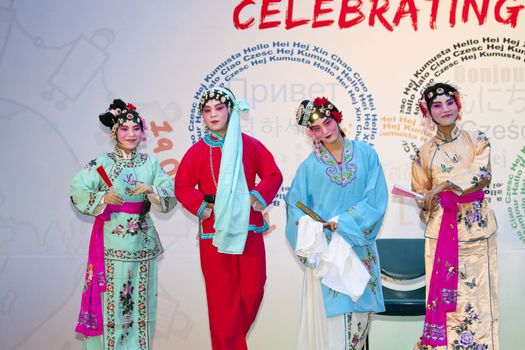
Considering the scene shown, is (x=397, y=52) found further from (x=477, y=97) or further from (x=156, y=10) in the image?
(x=156, y=10)

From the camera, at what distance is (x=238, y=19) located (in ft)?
15.0

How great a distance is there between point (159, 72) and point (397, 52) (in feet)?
5.10

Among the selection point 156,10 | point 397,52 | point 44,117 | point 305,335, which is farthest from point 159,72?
point 305,335

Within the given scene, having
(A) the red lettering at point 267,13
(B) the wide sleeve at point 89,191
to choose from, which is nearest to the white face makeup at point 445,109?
(A) the red lettering at point 267,13

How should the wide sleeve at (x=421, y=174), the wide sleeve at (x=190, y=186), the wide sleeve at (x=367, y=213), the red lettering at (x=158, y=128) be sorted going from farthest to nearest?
the red lettering at (x=158, y=128) < the wide sleeve at (x=421, y=174) < the wide sleeve at (x=190, y=186) < the wide sleeve at (x=367, y=213)

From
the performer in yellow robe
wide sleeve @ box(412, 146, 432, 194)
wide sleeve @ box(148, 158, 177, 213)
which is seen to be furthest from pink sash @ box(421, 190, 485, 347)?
wide sleeve @ box(148, 158, 177, 213)

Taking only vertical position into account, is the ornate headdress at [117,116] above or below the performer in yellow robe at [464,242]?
above

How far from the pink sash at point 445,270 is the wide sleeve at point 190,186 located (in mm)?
1240

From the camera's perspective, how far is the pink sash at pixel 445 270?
3598mm

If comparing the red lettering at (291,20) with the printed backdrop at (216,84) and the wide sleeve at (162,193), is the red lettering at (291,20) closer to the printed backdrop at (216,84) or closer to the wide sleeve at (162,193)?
the printed backdrop at (216,84)

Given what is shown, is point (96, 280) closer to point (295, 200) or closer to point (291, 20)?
point (295, 200)

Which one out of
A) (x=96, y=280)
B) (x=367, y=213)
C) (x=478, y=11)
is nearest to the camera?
(x=367, y=213)

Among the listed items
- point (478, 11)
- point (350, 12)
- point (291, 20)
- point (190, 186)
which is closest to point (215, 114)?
point (190, 186)

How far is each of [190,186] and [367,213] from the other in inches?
37.0
